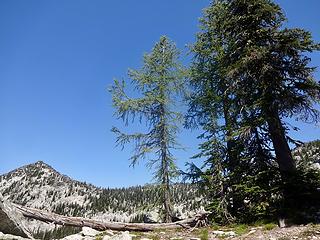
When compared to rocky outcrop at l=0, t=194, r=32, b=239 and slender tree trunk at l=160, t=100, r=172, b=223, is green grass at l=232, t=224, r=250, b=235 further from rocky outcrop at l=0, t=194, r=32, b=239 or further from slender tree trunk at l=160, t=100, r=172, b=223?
rocky outcrop at l=0, t=194, r=32, b=239

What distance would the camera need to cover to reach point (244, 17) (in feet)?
47.4

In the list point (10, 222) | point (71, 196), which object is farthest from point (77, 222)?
point (71, 196)

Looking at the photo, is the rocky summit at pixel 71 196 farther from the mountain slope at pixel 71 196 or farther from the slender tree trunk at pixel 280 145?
the slender tree trunk at pixel 280 145

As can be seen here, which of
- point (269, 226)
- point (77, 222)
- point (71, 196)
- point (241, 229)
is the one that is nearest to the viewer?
point (269, 226)

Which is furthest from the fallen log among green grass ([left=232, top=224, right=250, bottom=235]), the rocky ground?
green grass ([left=232, top=224, right=250, bottom=235])

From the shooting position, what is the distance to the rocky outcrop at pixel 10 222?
31.7 feet

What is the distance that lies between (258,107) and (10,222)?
429 inches

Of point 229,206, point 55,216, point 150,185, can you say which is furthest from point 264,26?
point 55,216

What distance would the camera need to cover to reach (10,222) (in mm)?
9867

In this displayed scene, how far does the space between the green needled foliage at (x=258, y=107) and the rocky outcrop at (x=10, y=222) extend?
891 cm

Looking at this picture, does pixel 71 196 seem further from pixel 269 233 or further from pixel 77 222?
pixel 269 233

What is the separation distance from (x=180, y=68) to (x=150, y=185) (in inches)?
337

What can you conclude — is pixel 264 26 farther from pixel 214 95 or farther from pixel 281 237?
pixel 281 237

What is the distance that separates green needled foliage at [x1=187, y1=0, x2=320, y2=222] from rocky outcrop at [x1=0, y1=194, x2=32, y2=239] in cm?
891
